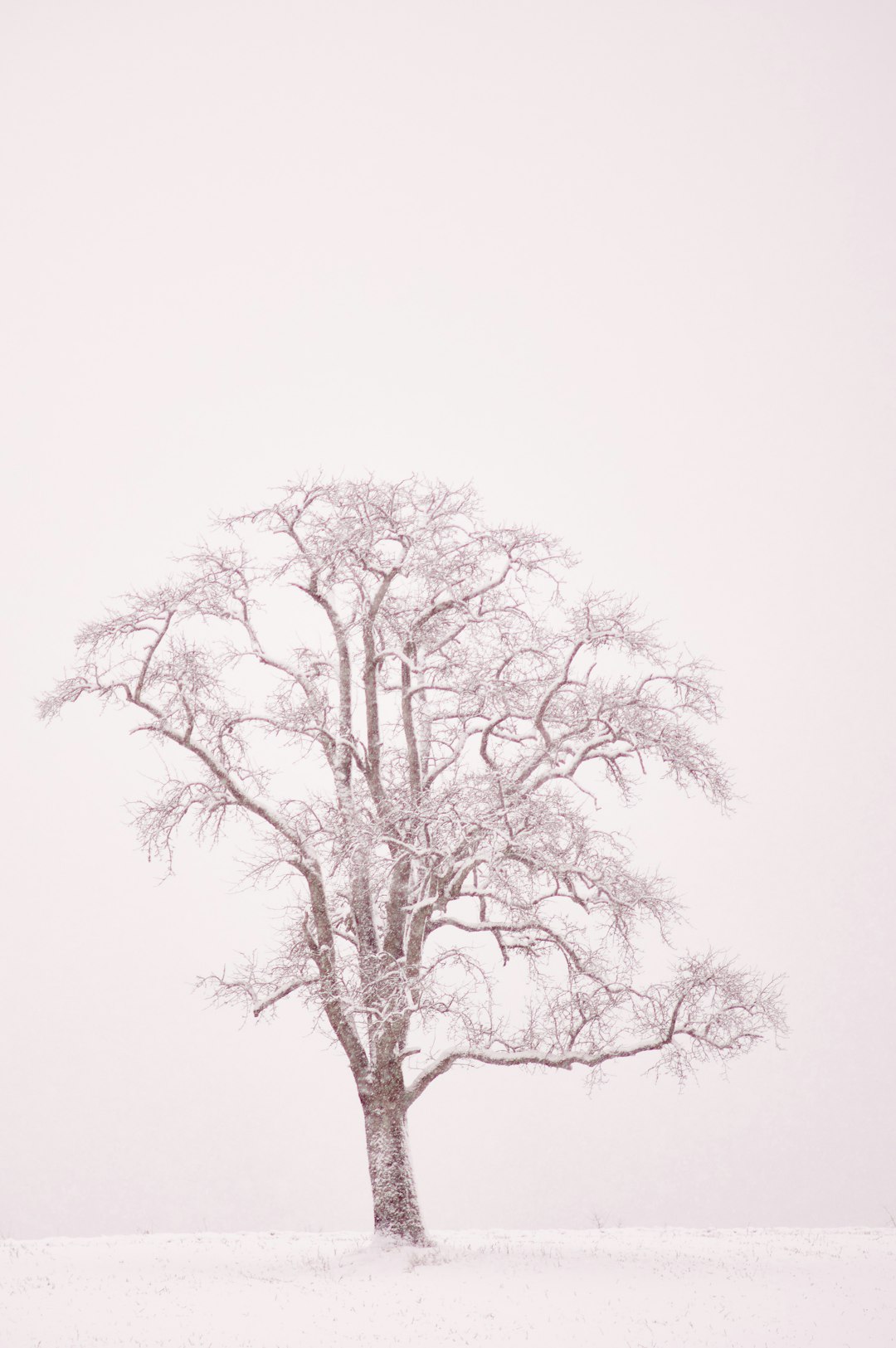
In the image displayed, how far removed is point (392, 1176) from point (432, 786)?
681 centimetres

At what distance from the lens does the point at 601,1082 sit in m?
18.9

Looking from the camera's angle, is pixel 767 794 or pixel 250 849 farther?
pixel 767 794

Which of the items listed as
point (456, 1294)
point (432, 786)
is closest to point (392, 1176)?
point (456, 1294)

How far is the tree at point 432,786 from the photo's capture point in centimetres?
1831

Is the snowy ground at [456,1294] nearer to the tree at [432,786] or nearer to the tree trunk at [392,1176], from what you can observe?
the tree trunk at [392,1176]

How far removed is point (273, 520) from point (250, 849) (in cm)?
598

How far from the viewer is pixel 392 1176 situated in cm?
1916

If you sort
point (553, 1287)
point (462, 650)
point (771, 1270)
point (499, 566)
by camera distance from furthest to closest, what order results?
point (462, 650) → point (499, 566) → point (771, 1270) → point (553, 1287)

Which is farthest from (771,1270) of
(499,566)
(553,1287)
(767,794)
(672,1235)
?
(767,794)

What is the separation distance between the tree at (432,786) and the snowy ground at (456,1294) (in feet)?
8.05

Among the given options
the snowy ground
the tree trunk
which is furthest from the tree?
the snowy ground

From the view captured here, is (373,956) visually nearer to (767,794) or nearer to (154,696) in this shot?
(154,696)

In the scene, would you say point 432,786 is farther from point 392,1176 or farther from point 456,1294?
point 456,1294

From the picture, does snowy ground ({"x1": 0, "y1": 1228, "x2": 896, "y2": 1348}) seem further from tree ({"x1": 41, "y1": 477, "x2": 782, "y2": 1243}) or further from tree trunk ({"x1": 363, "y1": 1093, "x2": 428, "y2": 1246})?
tree ({"x1": 41, "y1": 477, "x2": 782, "y2": 1243})
